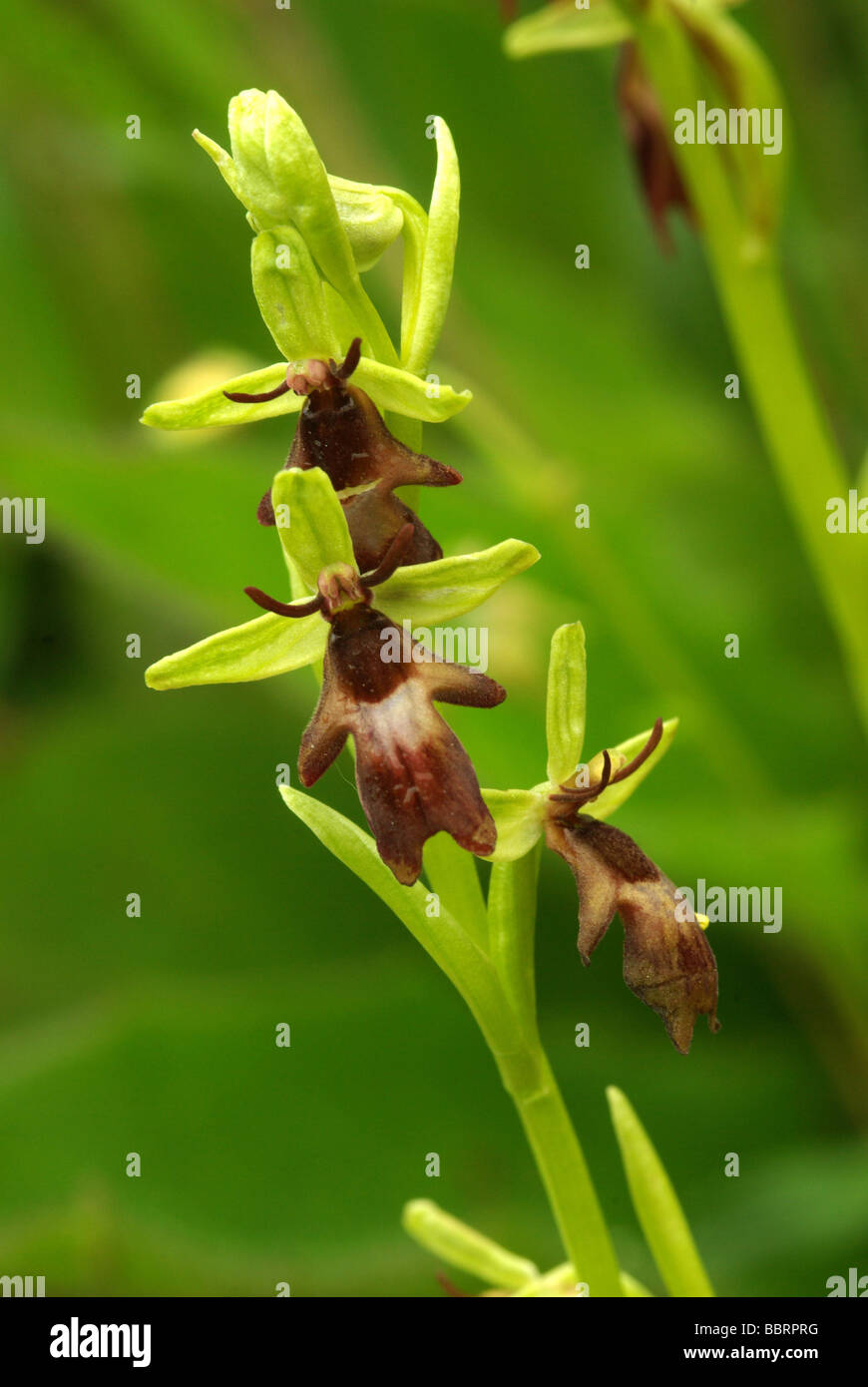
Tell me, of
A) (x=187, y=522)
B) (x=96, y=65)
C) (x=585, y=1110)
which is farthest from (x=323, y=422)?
(x=96, y=65)

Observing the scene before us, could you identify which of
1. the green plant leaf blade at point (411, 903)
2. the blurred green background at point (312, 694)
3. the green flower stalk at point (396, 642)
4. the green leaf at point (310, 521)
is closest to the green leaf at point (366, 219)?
the green flower stalk at point (396, 642)

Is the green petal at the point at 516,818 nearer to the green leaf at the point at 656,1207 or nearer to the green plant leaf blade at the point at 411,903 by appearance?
the green plant leaf blade at the point at 411,903

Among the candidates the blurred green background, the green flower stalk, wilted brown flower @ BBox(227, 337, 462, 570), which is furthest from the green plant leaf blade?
the blurred green background

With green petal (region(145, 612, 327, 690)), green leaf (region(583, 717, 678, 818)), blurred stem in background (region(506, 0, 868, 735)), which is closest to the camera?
green petal (region(145, 612, 327, 690))

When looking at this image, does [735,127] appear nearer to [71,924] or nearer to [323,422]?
[323,422]

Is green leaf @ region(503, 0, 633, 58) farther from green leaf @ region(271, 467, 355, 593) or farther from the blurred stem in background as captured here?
green leaf @ region(271, 467, 355, 593)

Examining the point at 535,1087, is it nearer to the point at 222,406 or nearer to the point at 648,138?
the point at 222,406

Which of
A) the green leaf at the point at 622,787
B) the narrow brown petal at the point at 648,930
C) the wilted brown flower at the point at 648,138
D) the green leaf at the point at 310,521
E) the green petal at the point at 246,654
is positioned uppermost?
the wilted brown flower at the point at 648,138
